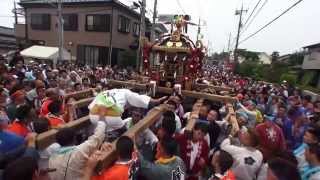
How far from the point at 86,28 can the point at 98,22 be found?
1.30 meters

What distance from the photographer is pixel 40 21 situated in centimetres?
3017

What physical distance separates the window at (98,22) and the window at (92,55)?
1561 mm

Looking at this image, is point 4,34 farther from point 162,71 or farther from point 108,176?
point 108,176

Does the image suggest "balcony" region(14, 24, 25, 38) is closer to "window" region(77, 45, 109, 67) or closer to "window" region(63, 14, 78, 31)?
"window" region(63, 14, 78, 31)

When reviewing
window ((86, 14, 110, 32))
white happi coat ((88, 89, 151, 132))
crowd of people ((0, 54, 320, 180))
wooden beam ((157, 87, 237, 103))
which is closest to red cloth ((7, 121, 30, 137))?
crowd of people ((0, 54, 320, 180))

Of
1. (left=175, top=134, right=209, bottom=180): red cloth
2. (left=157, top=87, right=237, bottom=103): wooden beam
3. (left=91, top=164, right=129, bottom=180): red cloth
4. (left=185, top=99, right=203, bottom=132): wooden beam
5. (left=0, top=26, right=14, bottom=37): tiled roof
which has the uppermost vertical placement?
(left=0, top=26, right=14, bottom=37): tiled roof

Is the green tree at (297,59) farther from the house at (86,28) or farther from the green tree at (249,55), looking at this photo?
the house at (86,28)

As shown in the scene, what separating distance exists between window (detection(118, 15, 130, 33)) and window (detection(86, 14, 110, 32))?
4.77 feet

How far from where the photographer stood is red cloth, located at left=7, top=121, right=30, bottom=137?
3748mm

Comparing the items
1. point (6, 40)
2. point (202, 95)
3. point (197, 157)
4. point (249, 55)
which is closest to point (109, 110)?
point (197, 157)

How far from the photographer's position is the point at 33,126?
12.5ft

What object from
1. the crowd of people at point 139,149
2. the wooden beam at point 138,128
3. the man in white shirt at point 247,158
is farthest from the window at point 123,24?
the man in white shirt at point 247,158

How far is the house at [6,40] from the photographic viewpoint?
105 ft

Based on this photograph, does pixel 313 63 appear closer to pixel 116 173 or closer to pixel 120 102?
pixel 120 102
